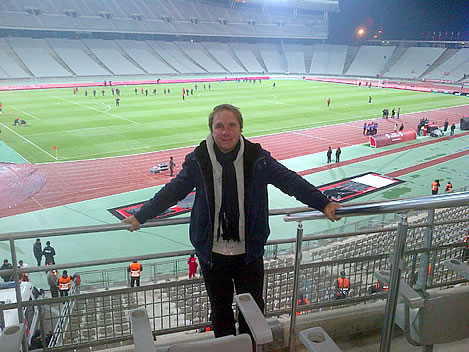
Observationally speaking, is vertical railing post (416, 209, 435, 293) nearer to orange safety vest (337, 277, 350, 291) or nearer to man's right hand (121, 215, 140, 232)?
orange safety vest (337, 277, 350, 291)

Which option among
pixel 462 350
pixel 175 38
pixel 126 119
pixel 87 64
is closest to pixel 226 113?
pixel 462 350

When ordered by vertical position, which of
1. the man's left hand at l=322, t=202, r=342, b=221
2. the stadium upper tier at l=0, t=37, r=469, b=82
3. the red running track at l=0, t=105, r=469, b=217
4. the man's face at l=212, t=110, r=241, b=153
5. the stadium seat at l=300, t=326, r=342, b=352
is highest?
the stadium upper tier at l=0, t=37, r=469, b=82

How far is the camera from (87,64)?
2398 inches

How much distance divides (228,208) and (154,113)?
33119 millimetres

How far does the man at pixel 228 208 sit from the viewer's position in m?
2.88

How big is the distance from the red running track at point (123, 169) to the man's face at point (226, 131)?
1538 cm

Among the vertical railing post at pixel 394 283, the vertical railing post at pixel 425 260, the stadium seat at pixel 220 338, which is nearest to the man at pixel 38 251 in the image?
the stadium seat at pixel 220 338

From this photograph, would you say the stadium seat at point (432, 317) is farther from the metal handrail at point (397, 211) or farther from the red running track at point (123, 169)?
the red running track at point (123, 169)

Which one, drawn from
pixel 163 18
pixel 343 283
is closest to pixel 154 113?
pixel 343 283

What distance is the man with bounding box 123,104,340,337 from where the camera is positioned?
2.88m

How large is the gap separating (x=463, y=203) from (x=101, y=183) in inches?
724

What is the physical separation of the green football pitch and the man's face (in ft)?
71.1

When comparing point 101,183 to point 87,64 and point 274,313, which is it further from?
point 87,64

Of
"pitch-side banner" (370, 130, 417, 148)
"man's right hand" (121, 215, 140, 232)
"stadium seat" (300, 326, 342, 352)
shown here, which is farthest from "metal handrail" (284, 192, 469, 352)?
"pitch-side banner" (370, 130, 417, 148)
